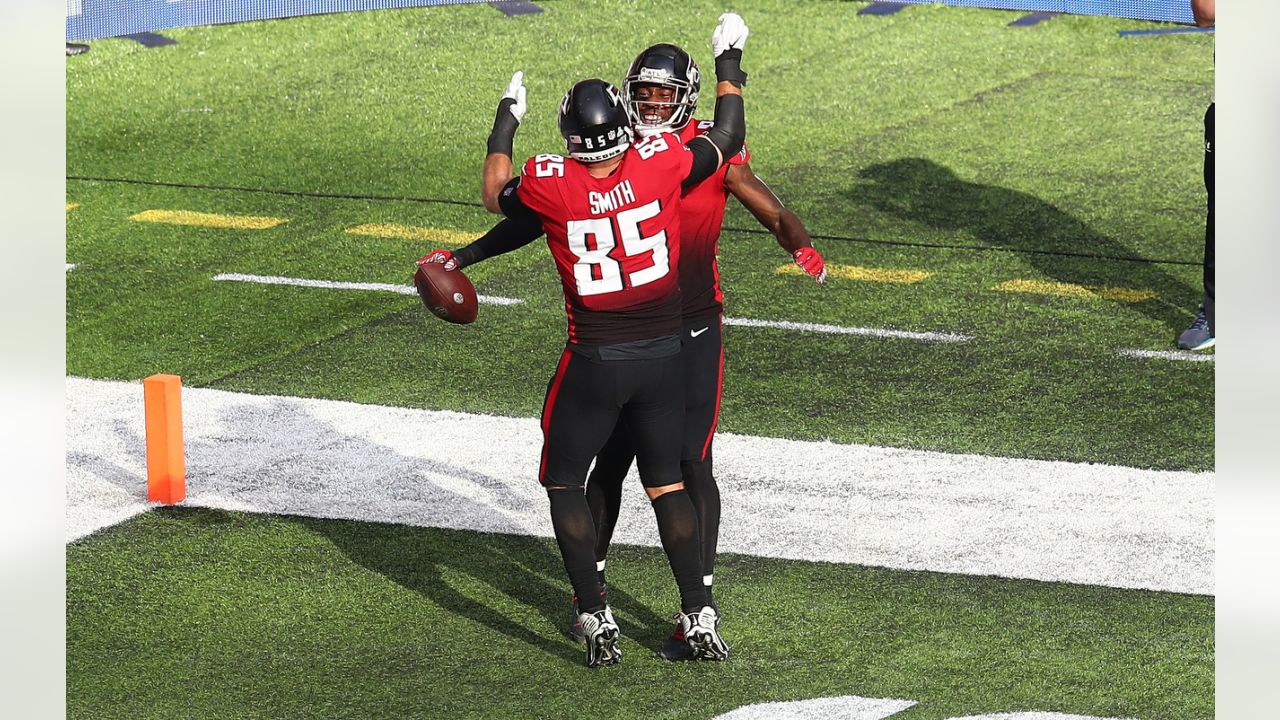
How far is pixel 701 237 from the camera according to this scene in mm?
5680

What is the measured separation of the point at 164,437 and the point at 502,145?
2194 mm

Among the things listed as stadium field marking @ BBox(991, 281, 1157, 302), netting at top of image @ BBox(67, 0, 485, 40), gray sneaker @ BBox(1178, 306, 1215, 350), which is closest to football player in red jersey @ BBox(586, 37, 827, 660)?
gray sneaker @ BBox(1178, 306, 1215, 350)

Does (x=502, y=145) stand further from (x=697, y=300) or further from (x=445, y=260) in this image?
(x=697, y=300)

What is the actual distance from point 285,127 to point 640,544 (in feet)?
28.9

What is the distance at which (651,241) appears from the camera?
5.19m

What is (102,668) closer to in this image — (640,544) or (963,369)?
(640,544)

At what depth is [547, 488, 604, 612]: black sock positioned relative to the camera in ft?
17.7

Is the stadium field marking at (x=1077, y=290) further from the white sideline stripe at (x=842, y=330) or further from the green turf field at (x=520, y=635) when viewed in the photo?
the green turf field at (x=520, y=635)

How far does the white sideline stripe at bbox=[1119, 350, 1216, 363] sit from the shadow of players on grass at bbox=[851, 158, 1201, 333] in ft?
1.22

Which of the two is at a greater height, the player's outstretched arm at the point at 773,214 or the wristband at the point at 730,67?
the wristband at the point at 730,67

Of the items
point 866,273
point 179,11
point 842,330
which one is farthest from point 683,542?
point 179,11

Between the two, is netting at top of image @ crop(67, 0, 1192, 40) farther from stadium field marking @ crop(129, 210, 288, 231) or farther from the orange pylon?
the orange pylon

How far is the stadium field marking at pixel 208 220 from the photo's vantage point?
1183cm

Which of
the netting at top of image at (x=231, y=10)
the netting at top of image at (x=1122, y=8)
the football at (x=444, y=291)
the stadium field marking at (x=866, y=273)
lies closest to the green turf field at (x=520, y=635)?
the football at (x=444, y=291)
